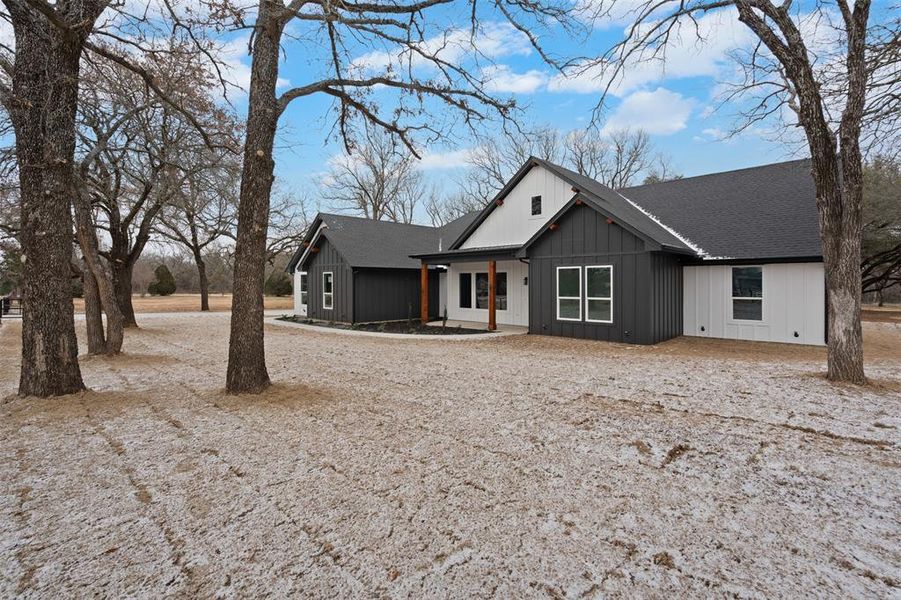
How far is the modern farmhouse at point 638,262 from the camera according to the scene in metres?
10.6

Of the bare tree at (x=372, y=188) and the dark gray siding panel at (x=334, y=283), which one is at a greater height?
the bare tree at (x=372, y=188)

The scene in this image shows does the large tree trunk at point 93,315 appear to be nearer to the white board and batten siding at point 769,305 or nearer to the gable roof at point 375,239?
the gable roof at point 375,239

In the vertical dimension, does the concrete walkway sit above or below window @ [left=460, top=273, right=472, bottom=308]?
below

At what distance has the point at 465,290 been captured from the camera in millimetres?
16719

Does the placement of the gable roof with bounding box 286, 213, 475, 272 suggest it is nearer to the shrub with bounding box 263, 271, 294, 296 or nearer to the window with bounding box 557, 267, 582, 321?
the window with bounding box 557, 267, 582, 321

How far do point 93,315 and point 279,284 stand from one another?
2880cm

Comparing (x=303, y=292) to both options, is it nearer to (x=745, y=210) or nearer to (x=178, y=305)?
(x=178, y=305)

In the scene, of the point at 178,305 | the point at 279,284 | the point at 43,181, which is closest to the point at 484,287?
the point at 43,181

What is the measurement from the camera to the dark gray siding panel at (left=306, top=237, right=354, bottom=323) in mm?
16500

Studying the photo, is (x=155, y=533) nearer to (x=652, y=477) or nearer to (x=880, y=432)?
(x=652, y=477)

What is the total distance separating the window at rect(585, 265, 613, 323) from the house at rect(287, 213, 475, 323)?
7.88m

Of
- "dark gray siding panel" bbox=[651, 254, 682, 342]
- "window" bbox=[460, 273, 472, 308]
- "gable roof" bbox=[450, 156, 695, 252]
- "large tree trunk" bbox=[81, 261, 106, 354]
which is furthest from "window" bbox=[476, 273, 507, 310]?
"large tree trunk" bbox=[81, 261, 106, 354]

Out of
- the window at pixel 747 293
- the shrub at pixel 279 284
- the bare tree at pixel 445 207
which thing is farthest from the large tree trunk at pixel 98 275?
the shrub at pixel 279 284

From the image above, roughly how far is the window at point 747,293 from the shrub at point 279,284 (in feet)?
109
